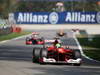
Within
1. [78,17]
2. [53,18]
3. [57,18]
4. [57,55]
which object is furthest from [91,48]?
[53,18]

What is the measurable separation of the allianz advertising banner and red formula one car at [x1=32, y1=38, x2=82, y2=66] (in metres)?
46.8

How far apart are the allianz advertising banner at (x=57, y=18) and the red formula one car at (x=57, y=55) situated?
46.8 meters

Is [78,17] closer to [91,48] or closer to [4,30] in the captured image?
[4,30]

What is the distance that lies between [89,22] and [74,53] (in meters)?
47.7

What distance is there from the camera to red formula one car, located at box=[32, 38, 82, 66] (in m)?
17.9

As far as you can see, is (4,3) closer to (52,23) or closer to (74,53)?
(74,53)

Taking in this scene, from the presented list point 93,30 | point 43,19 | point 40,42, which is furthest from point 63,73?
point 43,19

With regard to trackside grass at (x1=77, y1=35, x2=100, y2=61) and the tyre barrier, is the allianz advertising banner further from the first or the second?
trackside grass at (x1=77, y1=35, x2=100, y2=61)

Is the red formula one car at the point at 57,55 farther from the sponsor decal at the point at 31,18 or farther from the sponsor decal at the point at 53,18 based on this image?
the sponsor decal at the point at 53,18

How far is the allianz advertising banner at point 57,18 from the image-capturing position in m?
65.7

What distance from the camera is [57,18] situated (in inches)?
2623

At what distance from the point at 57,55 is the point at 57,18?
48.5 metres

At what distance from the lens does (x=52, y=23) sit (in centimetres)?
6725

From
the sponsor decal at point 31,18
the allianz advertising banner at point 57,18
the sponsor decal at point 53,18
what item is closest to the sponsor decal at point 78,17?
the allianz advertising banner at point 57,18
